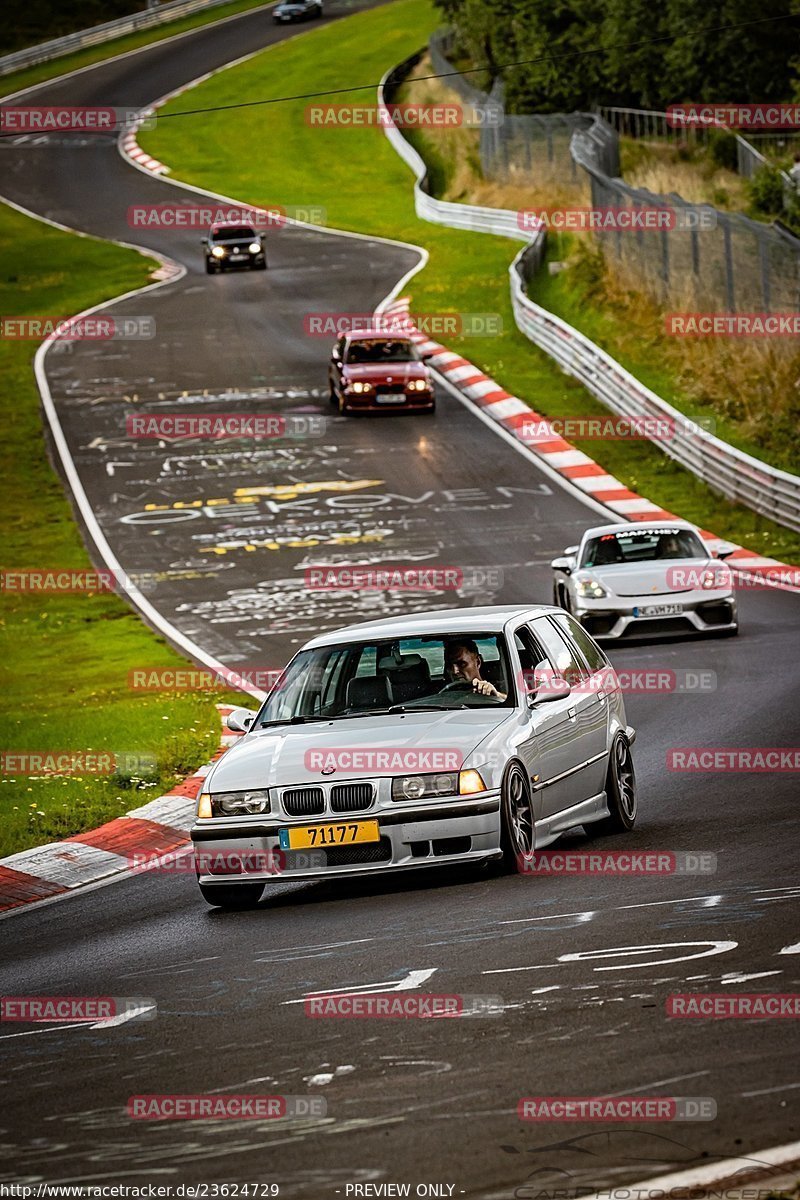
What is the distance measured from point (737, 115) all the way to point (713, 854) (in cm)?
4788

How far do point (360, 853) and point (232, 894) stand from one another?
819 millimetres

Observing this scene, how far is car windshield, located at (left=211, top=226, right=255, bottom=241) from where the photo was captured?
55.2 m

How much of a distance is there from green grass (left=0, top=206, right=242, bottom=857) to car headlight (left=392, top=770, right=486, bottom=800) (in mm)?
3659

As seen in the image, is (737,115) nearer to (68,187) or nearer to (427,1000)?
(68,187)

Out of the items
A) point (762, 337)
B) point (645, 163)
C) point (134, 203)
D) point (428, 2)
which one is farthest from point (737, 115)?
point (428, 2)

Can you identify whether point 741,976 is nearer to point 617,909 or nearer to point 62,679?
point 617,909

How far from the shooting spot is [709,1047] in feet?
21.1

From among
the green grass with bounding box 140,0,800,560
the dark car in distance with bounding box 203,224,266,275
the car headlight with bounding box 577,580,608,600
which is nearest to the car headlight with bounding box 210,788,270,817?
the car headlight with bounding box 577,580,608,600

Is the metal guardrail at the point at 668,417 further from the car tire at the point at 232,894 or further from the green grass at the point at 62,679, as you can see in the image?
the car tire at the point at 232,894

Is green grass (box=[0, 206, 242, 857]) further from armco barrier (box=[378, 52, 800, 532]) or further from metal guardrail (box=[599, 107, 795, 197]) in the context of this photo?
metal guardrail (box=[599, 107, 795, 197])

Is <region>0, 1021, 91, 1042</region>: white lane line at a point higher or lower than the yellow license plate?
higher

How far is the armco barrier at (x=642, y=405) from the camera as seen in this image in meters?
27.6

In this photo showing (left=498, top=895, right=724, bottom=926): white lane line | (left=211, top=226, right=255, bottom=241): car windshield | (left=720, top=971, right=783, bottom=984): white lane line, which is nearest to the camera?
(left=720, top=971, right=783, bottom=984): white lane line

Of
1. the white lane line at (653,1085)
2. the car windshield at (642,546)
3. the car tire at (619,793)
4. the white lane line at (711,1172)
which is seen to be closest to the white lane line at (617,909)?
the car tire at (619,793)
